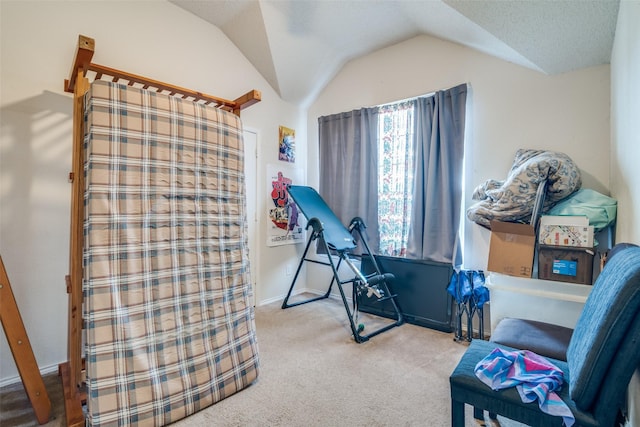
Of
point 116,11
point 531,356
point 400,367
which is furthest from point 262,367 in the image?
point 116,11

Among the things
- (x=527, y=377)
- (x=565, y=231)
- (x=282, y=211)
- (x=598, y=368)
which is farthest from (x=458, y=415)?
(x=282, y=211)

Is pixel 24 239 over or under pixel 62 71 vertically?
under

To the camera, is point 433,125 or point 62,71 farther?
point 433,125

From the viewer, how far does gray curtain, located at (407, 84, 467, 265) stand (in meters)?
2.84

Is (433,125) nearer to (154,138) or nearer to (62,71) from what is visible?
(154,138)

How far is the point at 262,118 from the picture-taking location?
11.8 ft

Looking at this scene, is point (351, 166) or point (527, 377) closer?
point (527, 377)

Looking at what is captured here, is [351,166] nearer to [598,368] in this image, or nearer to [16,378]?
[598,368]

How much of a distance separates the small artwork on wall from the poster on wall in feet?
0.40

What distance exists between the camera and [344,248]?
3.08 meters

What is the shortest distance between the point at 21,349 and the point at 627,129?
10.8 feet

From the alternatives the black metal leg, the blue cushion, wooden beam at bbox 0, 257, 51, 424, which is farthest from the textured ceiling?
wooden beam at bbox 0, 257, 51, 424

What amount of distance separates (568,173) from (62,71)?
3.63 m

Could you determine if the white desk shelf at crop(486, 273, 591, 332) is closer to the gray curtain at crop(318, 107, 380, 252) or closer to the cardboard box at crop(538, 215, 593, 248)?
the cardboard box at crop(538, 215, 593, 248)
